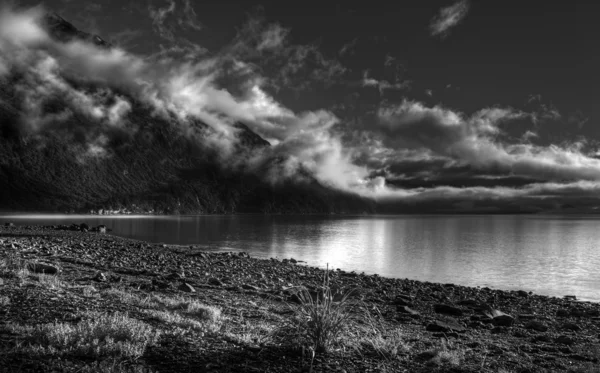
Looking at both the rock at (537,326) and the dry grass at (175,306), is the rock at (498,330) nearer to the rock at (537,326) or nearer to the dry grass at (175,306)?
the rock at (537,326)

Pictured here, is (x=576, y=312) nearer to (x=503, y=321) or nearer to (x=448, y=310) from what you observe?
(x=503, y=321)

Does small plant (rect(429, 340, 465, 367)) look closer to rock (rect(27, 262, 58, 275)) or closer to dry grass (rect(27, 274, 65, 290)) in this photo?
dry grass (rect(27, 274, 65, 290))

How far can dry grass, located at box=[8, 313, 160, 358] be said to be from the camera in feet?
21.9

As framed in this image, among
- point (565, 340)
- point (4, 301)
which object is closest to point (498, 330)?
point (565, 340)

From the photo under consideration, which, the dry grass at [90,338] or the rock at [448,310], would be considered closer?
the dry grass at [90,338]

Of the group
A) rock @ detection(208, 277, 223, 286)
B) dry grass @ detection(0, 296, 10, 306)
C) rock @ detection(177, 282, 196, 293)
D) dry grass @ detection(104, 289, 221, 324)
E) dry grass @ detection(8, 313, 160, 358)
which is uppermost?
dry grass @ detection(0, 296, 10, 306)

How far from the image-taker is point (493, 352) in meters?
10.4

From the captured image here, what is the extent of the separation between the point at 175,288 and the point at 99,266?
8.00m

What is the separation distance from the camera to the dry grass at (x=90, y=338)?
21.9 feet

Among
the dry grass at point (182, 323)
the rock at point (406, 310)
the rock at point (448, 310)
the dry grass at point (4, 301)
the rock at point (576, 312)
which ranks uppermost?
the dry grass at point (4, 301)

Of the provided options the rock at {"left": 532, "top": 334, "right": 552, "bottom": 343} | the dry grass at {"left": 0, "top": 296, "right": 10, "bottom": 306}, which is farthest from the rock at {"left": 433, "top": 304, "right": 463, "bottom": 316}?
the dry grass at {"left": 0, "top": 296, "right": 10, "bottom": 306}

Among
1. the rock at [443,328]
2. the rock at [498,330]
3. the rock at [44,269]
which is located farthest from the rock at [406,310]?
the rock at [44,269]

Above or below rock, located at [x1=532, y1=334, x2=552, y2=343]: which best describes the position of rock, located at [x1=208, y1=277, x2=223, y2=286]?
above

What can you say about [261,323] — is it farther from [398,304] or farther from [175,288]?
[398,304]
